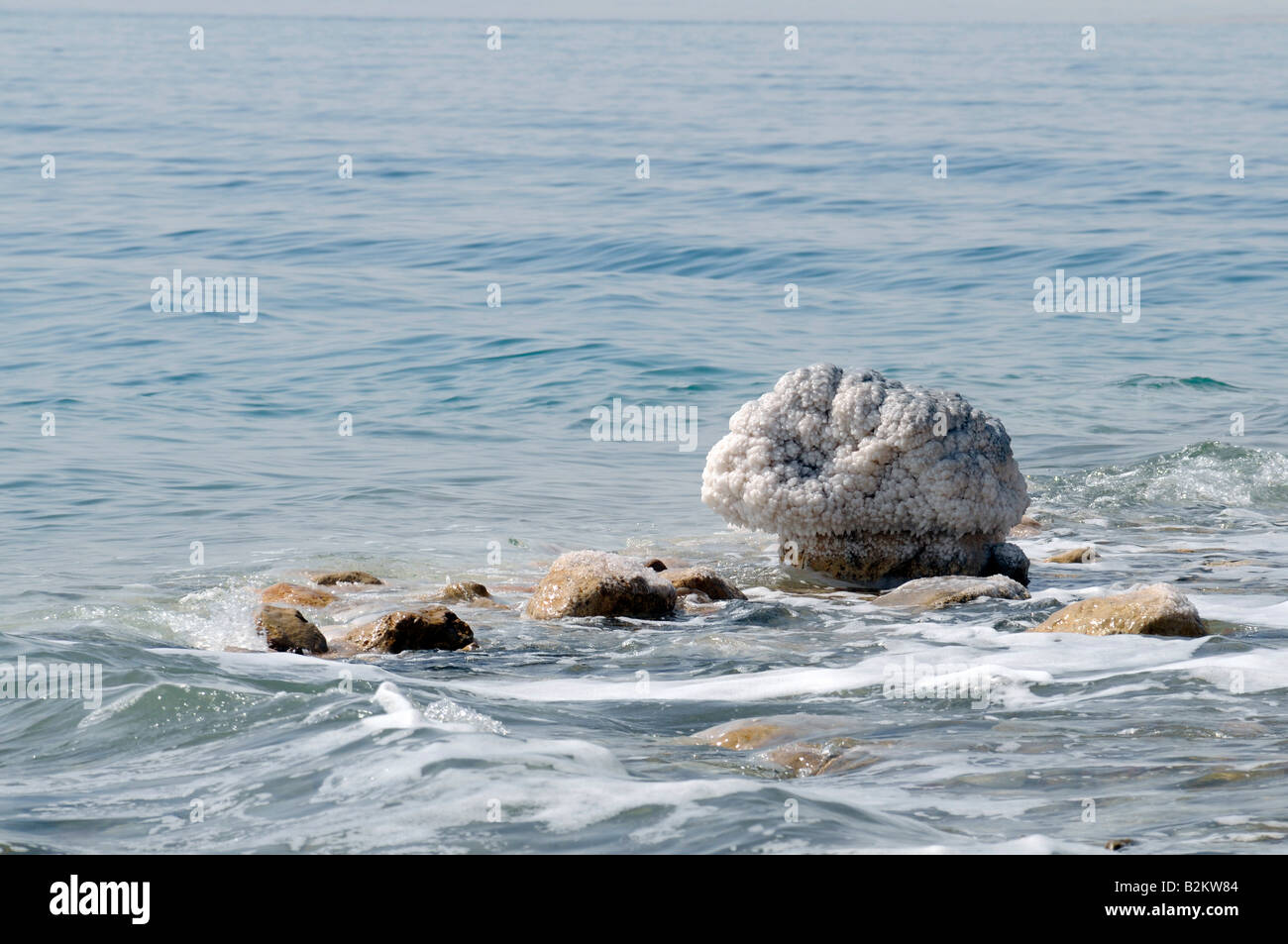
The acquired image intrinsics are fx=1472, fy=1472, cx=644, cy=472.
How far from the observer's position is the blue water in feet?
15.6

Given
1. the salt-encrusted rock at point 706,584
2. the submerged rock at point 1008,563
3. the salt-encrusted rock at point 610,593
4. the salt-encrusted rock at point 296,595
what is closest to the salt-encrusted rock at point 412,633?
the salt-encrusted rock at point 610,593

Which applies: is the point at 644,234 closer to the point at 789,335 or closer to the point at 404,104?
the point at 789,335

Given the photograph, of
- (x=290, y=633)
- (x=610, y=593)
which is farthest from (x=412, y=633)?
(x=610, y=593)

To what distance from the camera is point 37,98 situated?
133 feet

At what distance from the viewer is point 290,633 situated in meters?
6.98

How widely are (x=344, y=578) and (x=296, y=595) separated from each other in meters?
0.46

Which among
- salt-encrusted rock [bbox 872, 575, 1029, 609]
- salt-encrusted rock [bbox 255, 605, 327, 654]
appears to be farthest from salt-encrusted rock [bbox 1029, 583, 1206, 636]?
salt-encrusted rock [bbox 255, 605, 327, 654]

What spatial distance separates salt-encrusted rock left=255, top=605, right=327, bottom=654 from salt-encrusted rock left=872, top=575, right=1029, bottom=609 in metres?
2.91

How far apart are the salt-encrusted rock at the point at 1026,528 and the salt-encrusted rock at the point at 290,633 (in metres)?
4.69

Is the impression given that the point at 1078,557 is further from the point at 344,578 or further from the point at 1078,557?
the point at 344,578

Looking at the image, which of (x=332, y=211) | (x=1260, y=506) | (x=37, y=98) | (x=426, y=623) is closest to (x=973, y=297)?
(x=1260, y=506)

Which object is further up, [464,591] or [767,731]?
[464,591]

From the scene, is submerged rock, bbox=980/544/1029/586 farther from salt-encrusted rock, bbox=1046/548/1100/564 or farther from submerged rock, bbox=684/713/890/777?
submerged rock, bbox=684/713/890/777

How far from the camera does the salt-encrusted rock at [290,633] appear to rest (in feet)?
22.7
